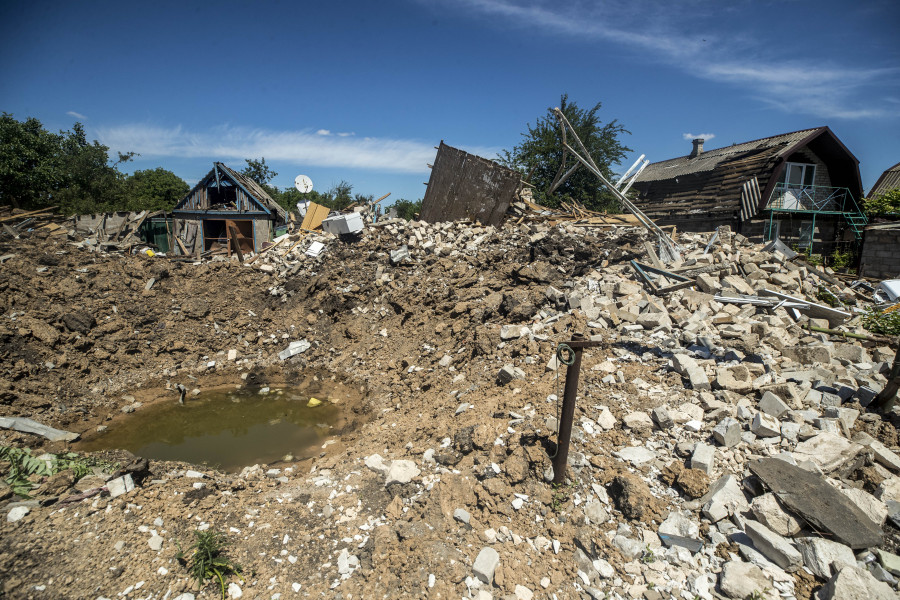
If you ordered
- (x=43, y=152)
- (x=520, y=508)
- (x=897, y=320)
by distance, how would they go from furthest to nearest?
(x=43, y=152), (x=897, y=320), (x=520, y=508)

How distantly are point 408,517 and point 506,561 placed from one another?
1.00 metres

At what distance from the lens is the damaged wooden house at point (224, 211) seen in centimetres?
1585

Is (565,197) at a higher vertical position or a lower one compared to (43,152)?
lower

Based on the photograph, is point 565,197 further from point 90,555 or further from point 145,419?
point 90,555

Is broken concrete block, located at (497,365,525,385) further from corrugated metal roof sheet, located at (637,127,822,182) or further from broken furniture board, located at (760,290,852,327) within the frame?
corrugated metal roof sheet, located at (637,127,822,182)

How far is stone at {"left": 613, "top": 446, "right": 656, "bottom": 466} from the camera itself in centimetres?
382

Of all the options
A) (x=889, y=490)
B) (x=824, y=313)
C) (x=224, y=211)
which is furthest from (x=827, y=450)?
(x=224, y=211)

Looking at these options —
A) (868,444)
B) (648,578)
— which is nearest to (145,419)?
(648,578)

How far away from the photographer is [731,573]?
279 centimetres

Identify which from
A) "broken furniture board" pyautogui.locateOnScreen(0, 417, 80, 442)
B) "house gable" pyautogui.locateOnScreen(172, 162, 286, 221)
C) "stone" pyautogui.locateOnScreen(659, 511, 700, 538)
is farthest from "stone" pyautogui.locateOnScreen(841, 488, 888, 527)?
"house gable" pyautogui.locateOnScreen(172, 162, 286, 221)

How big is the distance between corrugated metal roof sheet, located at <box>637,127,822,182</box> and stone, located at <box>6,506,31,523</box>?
70.0ft

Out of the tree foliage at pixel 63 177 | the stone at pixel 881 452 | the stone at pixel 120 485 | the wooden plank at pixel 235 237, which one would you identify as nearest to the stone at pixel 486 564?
the stone at pixel 881 452

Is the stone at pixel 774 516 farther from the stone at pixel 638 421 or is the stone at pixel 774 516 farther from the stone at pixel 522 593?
the stone at pixel 522 593

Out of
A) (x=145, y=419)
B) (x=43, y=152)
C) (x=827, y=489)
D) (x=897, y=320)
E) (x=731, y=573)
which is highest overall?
(x=43, y=152)
